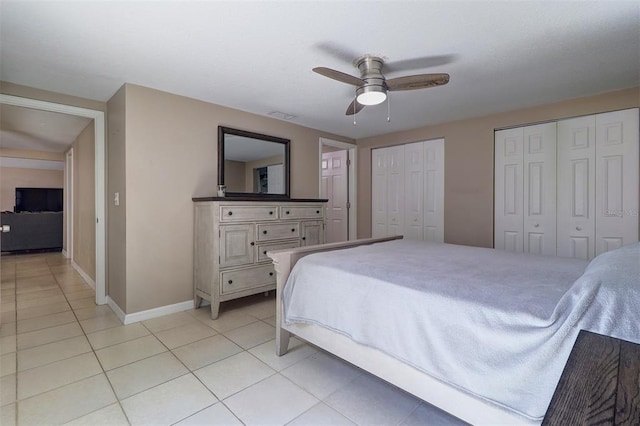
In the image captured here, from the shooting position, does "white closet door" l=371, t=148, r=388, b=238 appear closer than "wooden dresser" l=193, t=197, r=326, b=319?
No

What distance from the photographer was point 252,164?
366 centimetres

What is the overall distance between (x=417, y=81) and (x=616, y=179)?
239 cm

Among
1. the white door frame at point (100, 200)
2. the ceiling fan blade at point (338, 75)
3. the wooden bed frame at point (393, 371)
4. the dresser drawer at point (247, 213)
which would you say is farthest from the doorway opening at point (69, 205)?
the ceiling fan blade at point (338, 75)

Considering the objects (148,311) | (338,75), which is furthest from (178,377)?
(338,75)

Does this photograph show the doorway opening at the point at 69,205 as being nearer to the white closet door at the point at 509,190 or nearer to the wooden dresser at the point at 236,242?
the wooden dresser at the point at 236,242

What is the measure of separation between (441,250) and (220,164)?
244 cm

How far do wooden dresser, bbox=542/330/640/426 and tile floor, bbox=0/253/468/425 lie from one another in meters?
1.08

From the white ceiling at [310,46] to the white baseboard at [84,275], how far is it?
2.33 metres

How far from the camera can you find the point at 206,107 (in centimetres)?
324

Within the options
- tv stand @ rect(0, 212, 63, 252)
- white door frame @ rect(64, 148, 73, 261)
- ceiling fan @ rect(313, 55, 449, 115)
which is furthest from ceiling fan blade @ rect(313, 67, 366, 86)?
tv stand @ rect(0, 212, 63, 252)

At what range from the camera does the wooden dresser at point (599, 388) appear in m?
0.50

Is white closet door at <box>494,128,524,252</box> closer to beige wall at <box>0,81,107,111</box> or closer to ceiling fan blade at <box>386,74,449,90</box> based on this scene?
ceiling fan blade at <box>386,74,449,90</box>

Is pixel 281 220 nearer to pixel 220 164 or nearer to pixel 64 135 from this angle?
pixel 220 164

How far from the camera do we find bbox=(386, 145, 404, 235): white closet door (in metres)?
4.53
